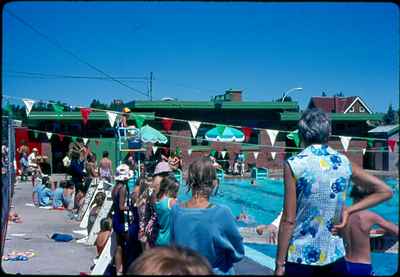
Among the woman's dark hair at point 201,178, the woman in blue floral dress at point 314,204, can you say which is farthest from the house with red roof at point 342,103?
the woman's dark hair at point 201,178

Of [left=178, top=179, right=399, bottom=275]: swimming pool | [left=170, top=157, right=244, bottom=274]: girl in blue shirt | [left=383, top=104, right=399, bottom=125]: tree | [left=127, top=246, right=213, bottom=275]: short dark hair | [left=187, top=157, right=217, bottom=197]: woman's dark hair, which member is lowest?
[left=178, top=179, right=399, bottom=275]: swimming pool

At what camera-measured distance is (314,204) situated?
103 inches

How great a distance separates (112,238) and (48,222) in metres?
5.22

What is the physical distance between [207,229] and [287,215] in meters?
0.40

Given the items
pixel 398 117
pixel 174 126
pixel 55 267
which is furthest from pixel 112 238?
pixel 174 126

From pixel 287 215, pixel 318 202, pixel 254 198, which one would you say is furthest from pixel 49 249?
pixel 254 198

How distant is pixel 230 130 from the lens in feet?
32.7

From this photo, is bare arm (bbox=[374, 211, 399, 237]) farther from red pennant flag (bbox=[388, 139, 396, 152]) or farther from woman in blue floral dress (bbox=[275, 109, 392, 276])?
red pennant flag (bbox=[388, 139, 396, 152])

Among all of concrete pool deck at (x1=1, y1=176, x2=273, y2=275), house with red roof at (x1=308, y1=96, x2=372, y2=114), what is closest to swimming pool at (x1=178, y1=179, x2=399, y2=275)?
concrete pool deck at (x1=1, y1=176, x2=273, y2=275)

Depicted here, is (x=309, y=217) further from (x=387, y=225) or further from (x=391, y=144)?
(x=391, y=144)

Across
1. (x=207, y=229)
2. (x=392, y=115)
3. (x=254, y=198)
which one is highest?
(x=392, y=115)

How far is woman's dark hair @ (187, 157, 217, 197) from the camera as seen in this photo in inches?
115

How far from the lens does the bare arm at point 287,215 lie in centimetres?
265

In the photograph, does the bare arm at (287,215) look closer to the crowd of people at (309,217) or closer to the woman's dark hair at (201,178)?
the crowd of people at (309,217)
